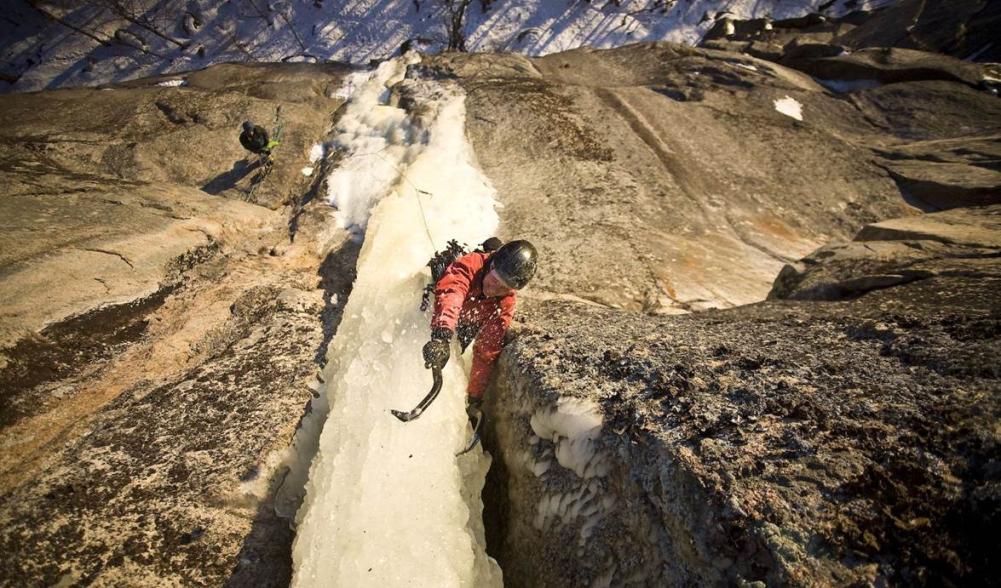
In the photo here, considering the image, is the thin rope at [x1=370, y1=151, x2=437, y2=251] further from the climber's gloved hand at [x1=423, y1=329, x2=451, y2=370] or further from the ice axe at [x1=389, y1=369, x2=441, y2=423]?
the ice axe at [x1=389, y1=369, x2=441, y2=423]

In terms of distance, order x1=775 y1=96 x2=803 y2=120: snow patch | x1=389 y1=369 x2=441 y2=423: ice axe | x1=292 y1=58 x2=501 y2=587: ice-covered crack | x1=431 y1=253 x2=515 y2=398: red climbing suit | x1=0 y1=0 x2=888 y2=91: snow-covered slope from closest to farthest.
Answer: x1=292 y1=58 x2=501 y2=587: ice-covered crack < x1=389 y1=369 x2=441 y2=423: ice axe < x1=431 y1=253 x2=515 y2=398: red climbing suit < x1=775 y1=96 x2=803 y2=120: snow patch < x1=0 y1=0 x2=888 y2=91: snow-covered slope

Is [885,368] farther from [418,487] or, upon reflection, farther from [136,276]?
[136,276]

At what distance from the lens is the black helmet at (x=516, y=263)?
3100mm

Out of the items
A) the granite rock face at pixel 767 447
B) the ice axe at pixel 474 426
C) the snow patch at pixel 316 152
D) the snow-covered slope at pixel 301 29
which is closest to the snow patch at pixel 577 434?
the granite rock face at pixel 767 447

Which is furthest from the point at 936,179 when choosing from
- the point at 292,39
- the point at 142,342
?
the point at 292,39

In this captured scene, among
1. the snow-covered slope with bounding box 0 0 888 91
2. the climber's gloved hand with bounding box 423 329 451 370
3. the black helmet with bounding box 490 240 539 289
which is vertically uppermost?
the snow-covered slope with bounding box 0 0 888 91

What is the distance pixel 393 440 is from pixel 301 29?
18.7 m

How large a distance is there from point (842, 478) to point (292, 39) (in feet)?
65.9

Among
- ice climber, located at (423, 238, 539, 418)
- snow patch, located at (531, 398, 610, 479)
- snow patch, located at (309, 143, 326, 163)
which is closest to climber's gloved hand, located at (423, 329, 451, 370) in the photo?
ice climber, located at (423, 238, 539, 418)

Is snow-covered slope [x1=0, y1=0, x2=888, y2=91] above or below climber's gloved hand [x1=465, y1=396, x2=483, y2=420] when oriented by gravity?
above

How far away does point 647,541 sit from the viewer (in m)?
1.92

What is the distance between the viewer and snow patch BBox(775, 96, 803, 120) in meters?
8.02

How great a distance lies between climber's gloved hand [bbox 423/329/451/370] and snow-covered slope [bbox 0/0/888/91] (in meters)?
15.3

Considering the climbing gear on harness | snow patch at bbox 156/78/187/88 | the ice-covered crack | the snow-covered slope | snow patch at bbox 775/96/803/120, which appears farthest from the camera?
→ the snow-covered slope
